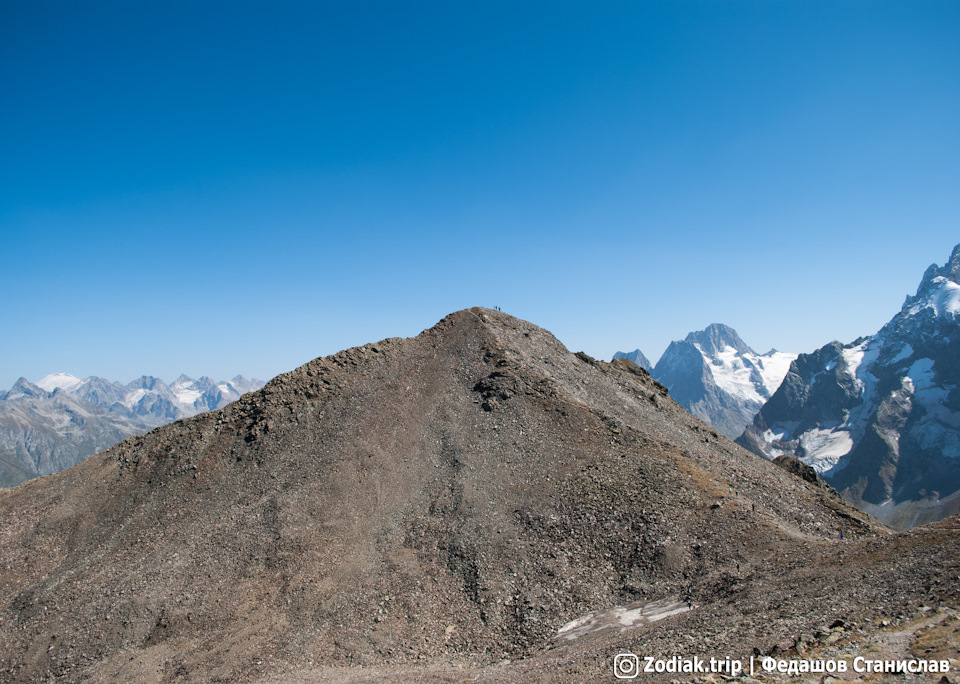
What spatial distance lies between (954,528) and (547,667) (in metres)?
21.4

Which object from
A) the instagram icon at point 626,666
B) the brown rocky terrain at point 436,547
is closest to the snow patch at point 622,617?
the brown rocky terrain at point 436,547

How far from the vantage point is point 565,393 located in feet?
162

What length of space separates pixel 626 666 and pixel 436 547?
17722 millimetres

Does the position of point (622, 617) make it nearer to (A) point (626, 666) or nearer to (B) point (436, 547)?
(A) point (626, 666)

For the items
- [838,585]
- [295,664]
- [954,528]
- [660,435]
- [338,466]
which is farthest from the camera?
[660,435]

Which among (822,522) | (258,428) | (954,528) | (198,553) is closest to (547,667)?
(954,528)

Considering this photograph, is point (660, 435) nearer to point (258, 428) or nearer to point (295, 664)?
point (295, 664)

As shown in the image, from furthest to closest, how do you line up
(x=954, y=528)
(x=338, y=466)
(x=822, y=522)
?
(x=338, y=466)
(x=822, y=522)
(x=954, y=528)

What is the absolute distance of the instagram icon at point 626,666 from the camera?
20.0m

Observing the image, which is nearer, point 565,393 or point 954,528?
point 954,528

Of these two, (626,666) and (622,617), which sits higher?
(626,666)

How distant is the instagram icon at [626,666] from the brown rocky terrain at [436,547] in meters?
0.55

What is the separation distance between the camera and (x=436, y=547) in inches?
1412

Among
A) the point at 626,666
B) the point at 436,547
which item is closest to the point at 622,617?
the point at 626,666
